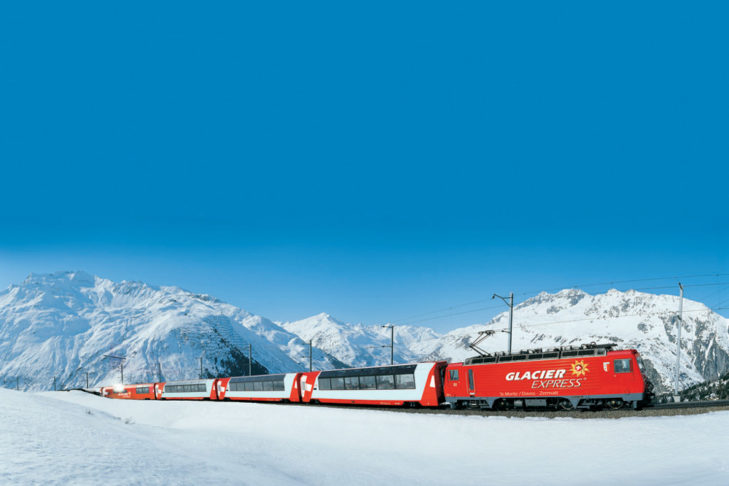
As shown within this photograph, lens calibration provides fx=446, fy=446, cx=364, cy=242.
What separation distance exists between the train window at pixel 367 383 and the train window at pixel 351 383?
53cm

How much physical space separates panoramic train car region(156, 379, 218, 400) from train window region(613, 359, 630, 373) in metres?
50.0

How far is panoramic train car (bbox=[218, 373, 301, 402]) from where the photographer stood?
46.8 metres

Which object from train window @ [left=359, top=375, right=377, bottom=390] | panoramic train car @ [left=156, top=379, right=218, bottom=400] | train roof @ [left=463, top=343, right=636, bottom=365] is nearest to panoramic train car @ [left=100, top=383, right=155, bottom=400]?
panoramic train car @ [left=156, top=379, right=218, bottom=400]

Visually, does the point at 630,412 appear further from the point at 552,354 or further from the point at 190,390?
the point at 190,390

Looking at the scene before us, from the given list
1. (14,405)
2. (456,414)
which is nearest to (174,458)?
(14,405)

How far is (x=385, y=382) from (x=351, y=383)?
4303mm

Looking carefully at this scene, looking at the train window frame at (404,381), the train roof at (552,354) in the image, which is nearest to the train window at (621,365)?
the train roof at (552,354)

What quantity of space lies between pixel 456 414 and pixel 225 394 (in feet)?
123

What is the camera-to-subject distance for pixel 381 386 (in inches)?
1448

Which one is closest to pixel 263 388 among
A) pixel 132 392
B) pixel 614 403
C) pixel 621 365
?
pixel 614 403

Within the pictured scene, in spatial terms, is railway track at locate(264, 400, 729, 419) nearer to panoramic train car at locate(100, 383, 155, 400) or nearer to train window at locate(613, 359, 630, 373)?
train window at locate(613, 359, 630, 373)

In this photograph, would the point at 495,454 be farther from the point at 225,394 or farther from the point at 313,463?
the point at 225,394

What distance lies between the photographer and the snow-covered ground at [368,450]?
27.7 feet

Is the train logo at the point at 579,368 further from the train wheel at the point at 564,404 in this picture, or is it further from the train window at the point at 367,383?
the train window at the point at 367,383
